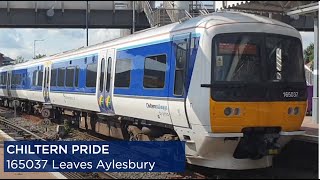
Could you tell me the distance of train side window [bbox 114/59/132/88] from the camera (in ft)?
39.0

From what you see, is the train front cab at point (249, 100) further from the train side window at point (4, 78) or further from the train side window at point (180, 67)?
the train side window at point (4, 78)

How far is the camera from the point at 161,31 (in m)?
10.5

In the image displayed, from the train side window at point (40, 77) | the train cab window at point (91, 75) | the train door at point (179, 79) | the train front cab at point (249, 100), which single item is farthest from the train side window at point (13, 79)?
the train front cab at point (249, 100)

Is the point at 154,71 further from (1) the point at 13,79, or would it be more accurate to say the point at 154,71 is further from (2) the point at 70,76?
(1) the point at 13,79

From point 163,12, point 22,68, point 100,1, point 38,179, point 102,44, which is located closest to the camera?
point 38,179

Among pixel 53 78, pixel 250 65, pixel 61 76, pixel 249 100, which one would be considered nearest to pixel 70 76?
pixel 61 76

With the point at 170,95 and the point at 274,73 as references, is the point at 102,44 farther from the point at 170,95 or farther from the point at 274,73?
the point at 274,73

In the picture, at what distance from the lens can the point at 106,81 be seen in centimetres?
1334

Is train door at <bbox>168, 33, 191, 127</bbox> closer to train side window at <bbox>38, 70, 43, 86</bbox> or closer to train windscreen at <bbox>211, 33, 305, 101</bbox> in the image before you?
train windscreen at <bbox>211, 33, 305, 101</bbox>

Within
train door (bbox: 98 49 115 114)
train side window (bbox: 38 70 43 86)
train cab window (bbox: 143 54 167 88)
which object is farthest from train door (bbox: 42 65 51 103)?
train cab window (bbox: 143 54 167 88)

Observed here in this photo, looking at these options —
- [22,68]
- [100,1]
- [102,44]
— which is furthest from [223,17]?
[100,1]

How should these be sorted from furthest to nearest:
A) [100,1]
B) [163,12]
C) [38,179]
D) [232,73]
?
[100,1]
[163,12]
[232,73]
[38,179]

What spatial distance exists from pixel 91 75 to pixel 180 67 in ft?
19.4

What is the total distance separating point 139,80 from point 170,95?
168cm
